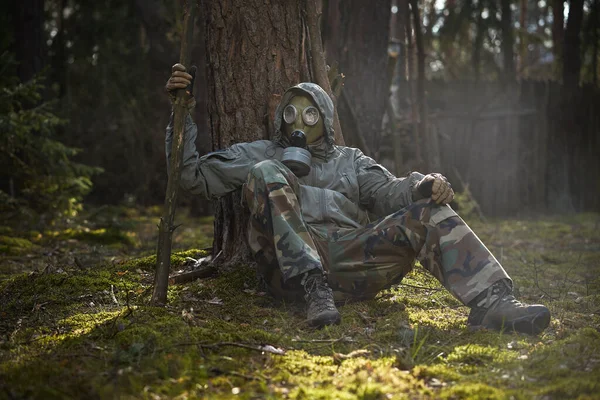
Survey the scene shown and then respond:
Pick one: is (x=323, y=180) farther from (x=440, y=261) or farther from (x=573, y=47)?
(x=573, y=47)

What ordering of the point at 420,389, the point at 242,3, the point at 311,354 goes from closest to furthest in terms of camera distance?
the point at 420,389 < the point at 311,354 < the point at 242,3

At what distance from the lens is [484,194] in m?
11.5

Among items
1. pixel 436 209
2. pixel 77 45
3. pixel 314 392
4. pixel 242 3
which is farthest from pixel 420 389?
pixel 77 45

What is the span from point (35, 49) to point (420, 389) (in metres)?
9.19

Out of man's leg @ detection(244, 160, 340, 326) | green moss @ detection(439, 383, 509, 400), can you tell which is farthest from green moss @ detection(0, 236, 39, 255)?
green moss @ detection(439, 383, 509, 400)

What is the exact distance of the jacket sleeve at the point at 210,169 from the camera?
3.97 metres

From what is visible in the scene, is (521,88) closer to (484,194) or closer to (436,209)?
(484,194)

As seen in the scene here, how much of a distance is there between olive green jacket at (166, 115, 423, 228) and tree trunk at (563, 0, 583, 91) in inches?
351

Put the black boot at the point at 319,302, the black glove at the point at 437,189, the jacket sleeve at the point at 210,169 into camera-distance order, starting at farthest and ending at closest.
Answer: the jacket sleeve at the point at 210,169
the black glove at the point at 437,189
the black boot at the point at 319,302

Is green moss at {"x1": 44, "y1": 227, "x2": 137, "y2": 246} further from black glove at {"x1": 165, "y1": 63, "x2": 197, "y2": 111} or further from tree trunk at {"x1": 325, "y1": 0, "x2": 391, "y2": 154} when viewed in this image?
black glove at {"x1": 165, "y1": 63, "x2": 197, "y2": 111}

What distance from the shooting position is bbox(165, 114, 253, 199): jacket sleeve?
13.0 ft

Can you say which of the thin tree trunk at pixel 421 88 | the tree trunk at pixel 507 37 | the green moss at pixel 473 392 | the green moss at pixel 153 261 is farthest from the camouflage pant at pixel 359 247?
the tree trunk at pixel 507 37

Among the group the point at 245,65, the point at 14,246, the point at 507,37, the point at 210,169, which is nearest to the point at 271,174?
the point at 210,169

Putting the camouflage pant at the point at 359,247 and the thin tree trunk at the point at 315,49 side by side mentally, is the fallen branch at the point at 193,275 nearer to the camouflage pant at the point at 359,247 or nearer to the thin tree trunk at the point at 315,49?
the camouflage pant at the point at 359,247
